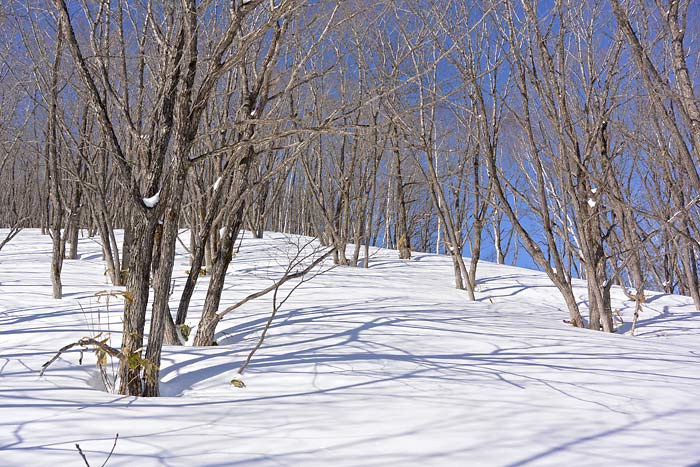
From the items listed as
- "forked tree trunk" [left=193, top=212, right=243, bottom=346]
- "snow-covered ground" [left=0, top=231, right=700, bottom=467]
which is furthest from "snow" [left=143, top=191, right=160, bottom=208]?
"forked tree trunk" [left=193, top=212, right=243, bottom=346]

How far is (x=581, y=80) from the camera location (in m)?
7.15

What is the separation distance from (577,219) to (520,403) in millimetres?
3536

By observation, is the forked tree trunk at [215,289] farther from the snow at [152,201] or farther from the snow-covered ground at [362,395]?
the snow at [152,201]

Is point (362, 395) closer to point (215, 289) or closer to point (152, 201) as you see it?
point (152, 201)

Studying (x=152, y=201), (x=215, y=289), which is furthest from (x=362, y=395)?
(x=215, y=289)

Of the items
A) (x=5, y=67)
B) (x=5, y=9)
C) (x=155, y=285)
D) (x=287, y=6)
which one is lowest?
(x=155, y=285)

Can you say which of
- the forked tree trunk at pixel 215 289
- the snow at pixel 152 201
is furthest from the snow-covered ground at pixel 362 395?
the snow at pixel 152 201

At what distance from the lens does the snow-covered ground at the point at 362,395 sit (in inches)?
69.0

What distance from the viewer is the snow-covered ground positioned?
1.75 m

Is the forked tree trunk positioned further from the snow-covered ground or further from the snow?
the snow

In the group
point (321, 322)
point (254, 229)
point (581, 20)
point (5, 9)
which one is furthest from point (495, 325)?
point (254, 229)

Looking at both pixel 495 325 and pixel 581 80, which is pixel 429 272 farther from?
pixel 495 325

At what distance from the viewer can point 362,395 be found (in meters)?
2.54

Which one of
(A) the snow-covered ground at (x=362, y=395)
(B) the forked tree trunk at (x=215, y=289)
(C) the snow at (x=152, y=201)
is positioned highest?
(C) the snow at (x=152, y=201)
